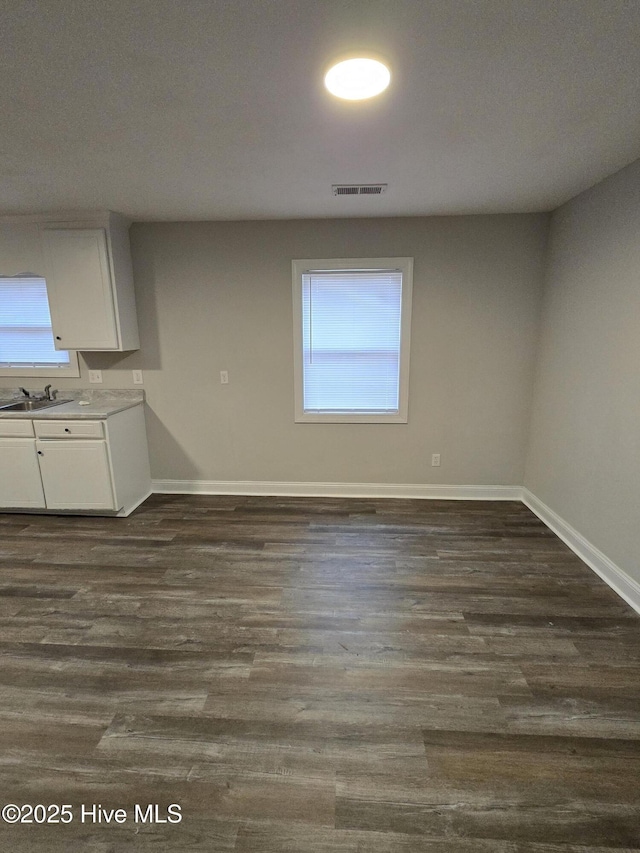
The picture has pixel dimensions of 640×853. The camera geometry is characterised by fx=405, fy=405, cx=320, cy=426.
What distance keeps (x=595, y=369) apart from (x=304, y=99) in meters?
2.33

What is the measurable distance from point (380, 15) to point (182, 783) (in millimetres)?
2513

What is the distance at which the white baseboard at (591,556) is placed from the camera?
7.61 ft

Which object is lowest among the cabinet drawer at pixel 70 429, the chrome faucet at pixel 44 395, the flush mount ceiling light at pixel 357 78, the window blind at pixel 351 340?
the cabinet drawer at pixel 70 429

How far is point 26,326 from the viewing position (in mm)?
3566

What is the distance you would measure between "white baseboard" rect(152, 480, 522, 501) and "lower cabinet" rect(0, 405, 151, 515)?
618 millimetres

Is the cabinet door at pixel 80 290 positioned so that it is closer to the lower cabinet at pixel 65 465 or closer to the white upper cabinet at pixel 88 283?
the white upper cabinet at pixel 88 283

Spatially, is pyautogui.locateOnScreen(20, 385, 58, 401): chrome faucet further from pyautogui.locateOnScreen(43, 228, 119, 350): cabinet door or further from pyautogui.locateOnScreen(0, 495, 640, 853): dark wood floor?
pyautogui.locateOnScreen(0, 495, 640, 853): dark wood floor

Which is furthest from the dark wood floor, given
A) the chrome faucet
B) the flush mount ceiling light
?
the flush mount ceiling light

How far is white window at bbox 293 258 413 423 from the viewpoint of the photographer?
339 cm

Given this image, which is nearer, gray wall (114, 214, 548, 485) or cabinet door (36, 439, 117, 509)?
cabinet door (36, 439, 117, 509)

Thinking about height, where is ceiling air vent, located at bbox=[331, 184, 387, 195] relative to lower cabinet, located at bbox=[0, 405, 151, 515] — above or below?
above

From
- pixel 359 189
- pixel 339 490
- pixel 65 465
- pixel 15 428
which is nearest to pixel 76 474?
pixel 65 465

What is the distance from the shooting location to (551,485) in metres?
3.21

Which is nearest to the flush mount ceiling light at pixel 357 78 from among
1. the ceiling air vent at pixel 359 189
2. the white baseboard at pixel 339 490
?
the ceiling air vent at pixel 359 189
